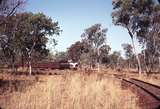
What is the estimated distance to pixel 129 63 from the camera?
5133 inches

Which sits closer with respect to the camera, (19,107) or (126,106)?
(19,107)

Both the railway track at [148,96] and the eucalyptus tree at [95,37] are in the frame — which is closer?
the railway track at [148,96]

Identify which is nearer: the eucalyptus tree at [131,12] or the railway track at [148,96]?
the railway track at [148,96]

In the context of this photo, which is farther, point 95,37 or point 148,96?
point 95,37

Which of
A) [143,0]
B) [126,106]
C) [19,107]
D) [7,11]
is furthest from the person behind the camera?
[143,0]

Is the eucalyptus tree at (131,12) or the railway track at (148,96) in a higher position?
the eucalyptus tree at (131,12)

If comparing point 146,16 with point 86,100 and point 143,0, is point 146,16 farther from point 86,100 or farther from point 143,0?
point 86,100

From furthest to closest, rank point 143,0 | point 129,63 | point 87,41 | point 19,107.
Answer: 1. point 129,63
2. point 87,41
3. point 143,0
4. point 19,107

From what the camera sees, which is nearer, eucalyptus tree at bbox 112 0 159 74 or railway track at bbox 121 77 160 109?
railway track at bbox 121 77 160 109

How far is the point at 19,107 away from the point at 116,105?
123 inches

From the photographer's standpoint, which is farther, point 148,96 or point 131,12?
point 131,12

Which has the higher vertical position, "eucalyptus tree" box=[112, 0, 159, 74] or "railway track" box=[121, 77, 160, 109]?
"eucalyptus tree" box=[112, 0, 159, 74]

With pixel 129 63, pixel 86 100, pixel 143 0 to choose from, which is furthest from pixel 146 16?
pixel 129 63

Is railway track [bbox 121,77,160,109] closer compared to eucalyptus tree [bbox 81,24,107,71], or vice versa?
railway track [bbox 121,77,160,109]
